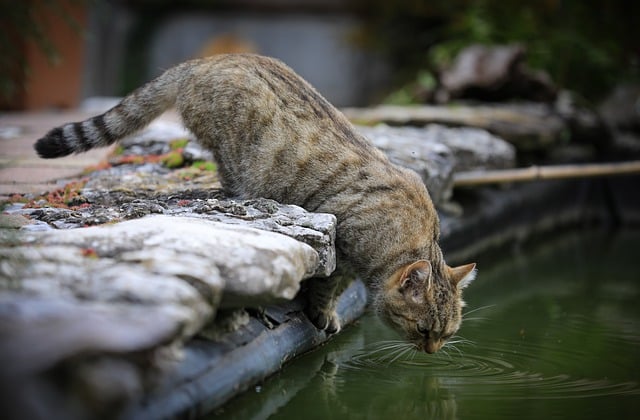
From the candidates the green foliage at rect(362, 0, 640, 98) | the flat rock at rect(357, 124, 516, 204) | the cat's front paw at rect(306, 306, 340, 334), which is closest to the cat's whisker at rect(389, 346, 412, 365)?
the cat's front paw at rect(306, 306, 340, 334)

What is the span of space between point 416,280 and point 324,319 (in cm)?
66

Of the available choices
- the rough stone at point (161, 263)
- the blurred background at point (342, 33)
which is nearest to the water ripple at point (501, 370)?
the rough stone at point (161, 263)

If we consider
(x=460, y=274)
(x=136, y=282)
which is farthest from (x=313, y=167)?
(x=136, y=282)

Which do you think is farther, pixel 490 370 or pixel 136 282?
pixel 490 370

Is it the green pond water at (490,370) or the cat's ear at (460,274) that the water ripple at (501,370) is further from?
the cat's ear at (460,274)

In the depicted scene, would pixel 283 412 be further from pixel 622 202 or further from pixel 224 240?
pixel 622 202

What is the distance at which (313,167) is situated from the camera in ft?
14.8

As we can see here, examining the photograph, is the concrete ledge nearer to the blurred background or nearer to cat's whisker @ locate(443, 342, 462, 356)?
cat's whisker @ locate(443, 342, 462, 356)

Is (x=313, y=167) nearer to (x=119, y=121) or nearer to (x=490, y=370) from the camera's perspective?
(x=119, y=121)

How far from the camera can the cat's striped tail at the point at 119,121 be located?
4500mm

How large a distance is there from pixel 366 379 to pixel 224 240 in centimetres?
116

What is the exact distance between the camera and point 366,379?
4.03 metres

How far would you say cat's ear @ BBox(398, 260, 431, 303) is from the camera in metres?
3.94

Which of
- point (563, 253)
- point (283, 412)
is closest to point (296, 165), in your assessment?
point (283, 412)
